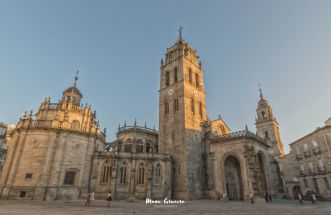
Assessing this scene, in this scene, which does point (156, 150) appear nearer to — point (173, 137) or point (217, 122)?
point (173, 137)

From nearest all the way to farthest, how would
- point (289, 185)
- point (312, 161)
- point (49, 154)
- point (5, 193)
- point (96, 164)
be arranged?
point (5, 193), point (49, 154), point (96, 164), point (312, 161), point (289, 185)

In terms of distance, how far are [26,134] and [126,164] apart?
13484mm

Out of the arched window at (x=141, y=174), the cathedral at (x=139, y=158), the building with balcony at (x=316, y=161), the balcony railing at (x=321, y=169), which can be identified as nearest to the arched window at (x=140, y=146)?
the cathedral at (x=139, y=158)

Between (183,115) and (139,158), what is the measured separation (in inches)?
378

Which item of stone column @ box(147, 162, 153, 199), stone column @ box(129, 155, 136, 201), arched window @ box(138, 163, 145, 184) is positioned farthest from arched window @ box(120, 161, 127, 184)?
stone column @ box(147, 162, 153, 199)

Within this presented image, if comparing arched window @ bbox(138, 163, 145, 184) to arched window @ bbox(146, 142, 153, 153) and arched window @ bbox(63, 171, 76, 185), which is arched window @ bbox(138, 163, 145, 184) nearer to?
arched window @ bbox(146, 142, 153, 153)

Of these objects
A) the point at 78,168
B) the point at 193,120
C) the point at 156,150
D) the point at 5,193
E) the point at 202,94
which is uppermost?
the point at 202,94

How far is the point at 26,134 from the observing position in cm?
2544

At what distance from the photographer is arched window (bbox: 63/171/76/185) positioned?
987 inches

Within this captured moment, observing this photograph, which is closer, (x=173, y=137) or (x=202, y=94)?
(x=173, y=137)

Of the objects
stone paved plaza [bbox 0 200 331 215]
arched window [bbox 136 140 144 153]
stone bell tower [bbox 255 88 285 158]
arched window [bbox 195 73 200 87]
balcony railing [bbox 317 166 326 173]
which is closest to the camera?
stone paved plaza [bbox 0 200 331 215]

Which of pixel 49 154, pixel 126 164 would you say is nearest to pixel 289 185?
pixel 126 164

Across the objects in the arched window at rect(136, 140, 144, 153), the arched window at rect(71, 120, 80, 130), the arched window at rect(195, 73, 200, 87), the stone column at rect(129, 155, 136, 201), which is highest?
the arched window at rect(195, 73, 200, 87)

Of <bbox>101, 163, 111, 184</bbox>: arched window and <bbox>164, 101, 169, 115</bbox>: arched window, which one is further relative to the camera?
<bbox>164, 101, 169, 115</bbox>: arched window
